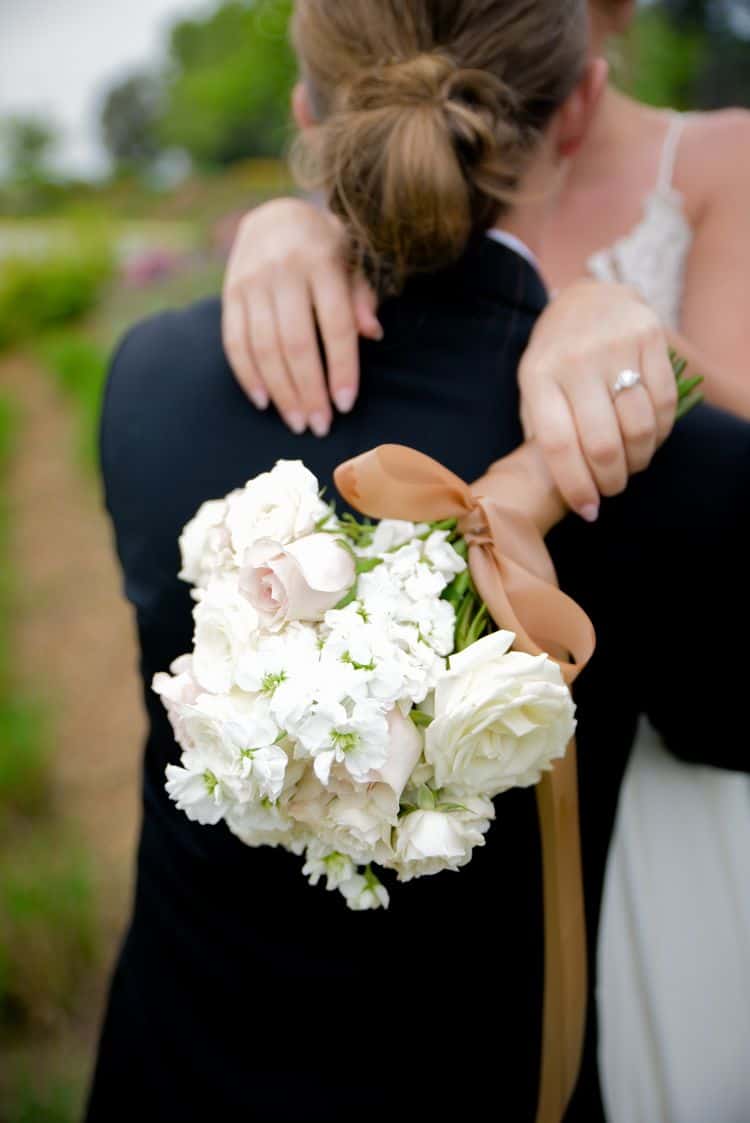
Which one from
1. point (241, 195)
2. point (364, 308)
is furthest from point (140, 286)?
point (364, 308)

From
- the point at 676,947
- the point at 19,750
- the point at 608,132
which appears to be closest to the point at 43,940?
the point at 19,750

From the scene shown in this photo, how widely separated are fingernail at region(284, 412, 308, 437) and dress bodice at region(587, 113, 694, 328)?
1335 mm

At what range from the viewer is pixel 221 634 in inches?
37.3

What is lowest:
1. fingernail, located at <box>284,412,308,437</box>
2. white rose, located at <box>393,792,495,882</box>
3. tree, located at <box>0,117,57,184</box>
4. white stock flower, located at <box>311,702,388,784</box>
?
tree, located at <box>0,117,57,184</box>

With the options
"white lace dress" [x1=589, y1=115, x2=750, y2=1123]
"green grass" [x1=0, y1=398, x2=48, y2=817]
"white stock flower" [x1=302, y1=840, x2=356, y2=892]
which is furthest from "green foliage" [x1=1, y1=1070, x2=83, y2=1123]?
"white stock flower" [x1=302, y1=840, x2=356, y2=892]

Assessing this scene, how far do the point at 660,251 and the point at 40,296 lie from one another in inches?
339

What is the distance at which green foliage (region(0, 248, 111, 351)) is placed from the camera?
31.0 ft

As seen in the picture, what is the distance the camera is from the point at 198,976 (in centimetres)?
147

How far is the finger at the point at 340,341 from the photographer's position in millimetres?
1201

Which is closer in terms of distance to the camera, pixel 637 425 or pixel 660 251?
pixel 637 425

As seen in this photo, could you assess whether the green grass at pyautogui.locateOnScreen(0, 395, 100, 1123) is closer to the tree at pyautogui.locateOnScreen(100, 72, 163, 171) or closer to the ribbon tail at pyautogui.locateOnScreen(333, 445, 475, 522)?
the ribbon tail at pyautogui.locateOnScreen(333, 445, 475, 522)

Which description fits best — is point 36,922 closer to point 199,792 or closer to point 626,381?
point 199,792

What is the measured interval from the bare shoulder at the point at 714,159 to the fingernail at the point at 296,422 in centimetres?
152

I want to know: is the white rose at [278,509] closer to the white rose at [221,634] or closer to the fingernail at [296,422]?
the white rose at [221,634]
